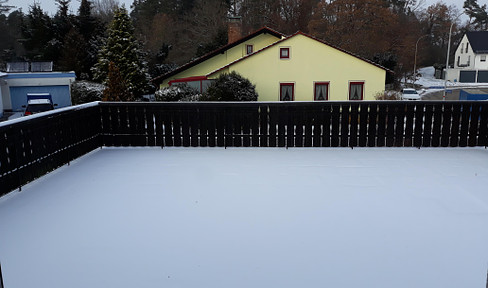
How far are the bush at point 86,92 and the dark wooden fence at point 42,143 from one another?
1663cm

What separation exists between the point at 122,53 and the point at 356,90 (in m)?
15.3

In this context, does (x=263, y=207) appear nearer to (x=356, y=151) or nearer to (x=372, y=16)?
(x=356, y=151)

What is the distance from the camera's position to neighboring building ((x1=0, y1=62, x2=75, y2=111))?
1089 inches

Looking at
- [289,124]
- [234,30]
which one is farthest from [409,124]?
[234,30]

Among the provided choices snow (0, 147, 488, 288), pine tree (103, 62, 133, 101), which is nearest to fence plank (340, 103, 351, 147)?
snow (0, 147, 488, 288)

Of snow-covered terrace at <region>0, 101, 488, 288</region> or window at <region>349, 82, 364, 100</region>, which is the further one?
window at <region>349, 82, 364, 100</region>

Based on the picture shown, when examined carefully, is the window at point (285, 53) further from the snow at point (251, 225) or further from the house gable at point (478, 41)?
the house gable at point (478, 41)

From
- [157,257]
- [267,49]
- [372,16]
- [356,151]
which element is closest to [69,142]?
[157,257]

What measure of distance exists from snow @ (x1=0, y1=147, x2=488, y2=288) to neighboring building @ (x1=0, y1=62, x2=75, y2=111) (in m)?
23.2

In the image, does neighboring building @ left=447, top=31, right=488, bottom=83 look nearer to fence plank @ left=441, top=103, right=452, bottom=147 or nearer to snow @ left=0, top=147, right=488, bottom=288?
fence plank @ left=441, top=103, right=452, bottom=147

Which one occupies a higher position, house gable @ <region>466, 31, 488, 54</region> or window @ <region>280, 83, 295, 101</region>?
house gable @ <region>466, 31, 488, 54</region>

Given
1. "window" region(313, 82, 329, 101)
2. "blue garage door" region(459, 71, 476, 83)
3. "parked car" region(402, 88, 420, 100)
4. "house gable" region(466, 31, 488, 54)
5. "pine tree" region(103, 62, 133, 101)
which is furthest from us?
"blue garage door" region(459, 71, 476, 83)

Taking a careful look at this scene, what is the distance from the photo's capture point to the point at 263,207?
5160 mm

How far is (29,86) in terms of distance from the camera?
1099 inches
